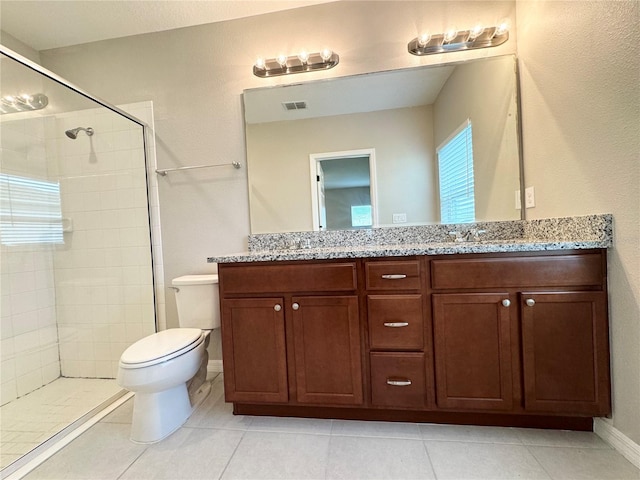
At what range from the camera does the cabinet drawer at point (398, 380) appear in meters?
1.29

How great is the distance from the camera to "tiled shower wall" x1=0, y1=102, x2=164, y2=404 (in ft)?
6.35

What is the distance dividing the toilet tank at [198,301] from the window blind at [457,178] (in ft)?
5.10

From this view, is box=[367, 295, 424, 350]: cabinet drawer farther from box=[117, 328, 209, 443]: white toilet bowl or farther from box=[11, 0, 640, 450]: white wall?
box=[117, 328, 209, 443]: white toilet bowl

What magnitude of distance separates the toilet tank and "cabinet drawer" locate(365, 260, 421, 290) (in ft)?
3.27

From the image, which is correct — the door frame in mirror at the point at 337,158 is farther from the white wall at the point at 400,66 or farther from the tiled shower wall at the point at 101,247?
the tiled shower wall at the point at 101,247

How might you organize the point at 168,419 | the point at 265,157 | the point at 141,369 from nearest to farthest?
1. the point at 141,369
2. the point at 168,419
3. the point at 265,157

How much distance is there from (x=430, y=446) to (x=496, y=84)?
2.05 metres

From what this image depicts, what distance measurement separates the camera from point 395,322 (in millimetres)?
1302

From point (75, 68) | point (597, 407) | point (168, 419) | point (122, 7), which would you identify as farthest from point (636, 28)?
point (75, 68)

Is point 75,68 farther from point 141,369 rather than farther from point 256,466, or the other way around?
point 256,466

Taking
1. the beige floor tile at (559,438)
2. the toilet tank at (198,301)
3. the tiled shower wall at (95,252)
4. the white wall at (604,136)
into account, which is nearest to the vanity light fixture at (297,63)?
the tiled shower wall at (95,252)

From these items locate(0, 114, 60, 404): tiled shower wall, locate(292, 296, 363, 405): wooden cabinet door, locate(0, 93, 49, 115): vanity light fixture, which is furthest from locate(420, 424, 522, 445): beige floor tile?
locate(0, 93, 49, 115): vanity light fixture

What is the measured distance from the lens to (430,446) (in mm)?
1221

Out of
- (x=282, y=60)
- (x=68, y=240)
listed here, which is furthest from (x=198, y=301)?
(x=282, y=60)
